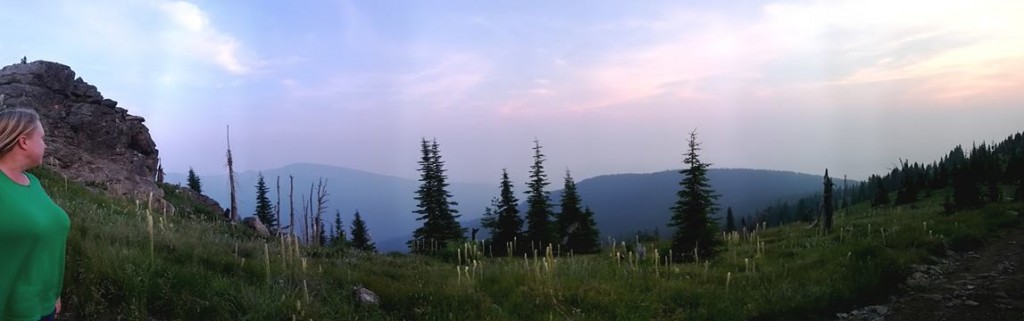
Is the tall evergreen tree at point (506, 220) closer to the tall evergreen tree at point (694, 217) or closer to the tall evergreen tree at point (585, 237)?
the tall evergreen tree at point (585, 237)

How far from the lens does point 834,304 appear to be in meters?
8.03

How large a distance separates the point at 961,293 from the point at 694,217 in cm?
856

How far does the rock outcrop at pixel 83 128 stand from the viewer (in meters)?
21.6

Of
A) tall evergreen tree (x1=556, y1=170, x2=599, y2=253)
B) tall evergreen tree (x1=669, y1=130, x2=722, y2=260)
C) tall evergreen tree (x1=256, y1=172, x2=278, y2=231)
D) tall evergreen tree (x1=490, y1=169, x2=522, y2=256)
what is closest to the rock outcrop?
tall evergreen tree (x1=669, y1=130, x2=722, y2=260)

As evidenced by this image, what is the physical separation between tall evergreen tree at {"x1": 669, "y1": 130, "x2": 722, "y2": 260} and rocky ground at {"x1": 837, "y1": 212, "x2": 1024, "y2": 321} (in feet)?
19.6

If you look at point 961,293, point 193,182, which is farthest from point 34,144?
point 193,182

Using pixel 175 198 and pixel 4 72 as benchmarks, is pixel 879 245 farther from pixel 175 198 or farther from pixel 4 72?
pixel 4 72

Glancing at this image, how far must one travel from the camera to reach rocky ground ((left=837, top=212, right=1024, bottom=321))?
282 inches

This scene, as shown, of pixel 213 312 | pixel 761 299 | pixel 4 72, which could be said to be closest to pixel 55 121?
pixel 4 72

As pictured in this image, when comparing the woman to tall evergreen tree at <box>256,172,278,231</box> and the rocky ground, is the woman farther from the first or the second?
tall evergreen tree at <box>256,172,278,231</box>

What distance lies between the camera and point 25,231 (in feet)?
9.43

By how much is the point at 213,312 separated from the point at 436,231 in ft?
112

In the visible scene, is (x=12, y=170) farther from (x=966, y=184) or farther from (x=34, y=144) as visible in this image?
(x=966, y=184)

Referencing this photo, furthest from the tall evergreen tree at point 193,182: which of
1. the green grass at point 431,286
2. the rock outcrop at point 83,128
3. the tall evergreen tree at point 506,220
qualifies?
the green grass at point 431,286
